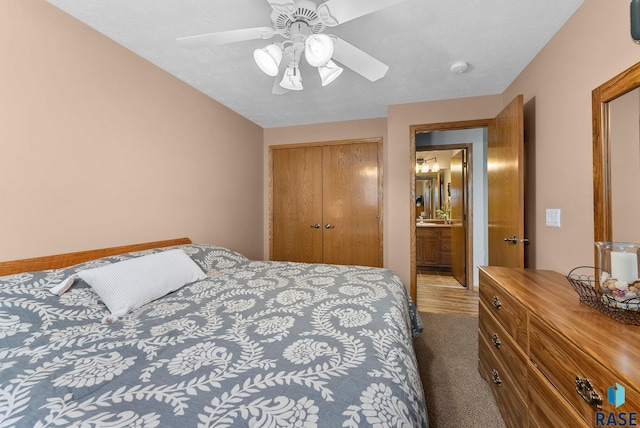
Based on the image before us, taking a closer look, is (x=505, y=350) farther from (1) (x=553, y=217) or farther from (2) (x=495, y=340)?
(1) (x=553, y=217)

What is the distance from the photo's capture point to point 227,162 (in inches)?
121

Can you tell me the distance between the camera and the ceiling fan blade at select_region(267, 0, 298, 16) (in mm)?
1195

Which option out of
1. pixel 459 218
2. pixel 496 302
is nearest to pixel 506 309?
pixel 496 302

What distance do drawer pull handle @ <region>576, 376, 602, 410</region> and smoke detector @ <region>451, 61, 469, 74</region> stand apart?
2.26m

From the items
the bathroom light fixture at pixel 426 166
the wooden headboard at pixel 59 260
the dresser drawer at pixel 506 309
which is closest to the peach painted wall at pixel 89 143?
the wooden headboard at pixel 59 260

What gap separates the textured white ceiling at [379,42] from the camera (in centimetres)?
156

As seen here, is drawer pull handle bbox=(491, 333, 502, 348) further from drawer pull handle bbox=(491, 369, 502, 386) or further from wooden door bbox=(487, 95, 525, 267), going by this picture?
wooden door bbox=(487, 95, 525, 267)

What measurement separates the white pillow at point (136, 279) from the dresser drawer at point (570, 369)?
5.86 ft

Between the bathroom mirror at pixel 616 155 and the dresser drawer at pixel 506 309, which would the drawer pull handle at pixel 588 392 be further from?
the bathroom mirror at pixel 616 155

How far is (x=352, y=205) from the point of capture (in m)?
3.61

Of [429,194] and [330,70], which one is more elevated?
[330,70]

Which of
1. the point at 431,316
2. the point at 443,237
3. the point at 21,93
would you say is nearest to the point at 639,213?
the point at 431,316

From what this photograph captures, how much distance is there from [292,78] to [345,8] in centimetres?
53

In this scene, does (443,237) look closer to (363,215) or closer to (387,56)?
(363,215)
